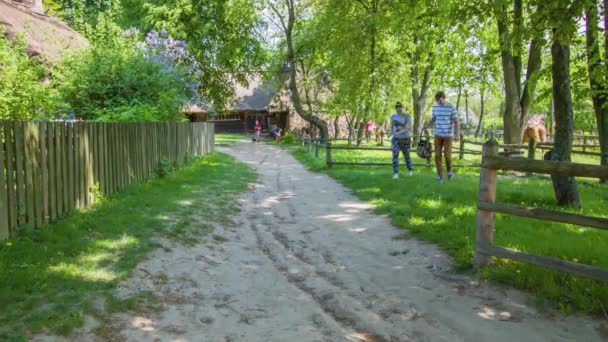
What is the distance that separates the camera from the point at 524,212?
4855 mm

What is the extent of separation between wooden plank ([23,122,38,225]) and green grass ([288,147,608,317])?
198 inches

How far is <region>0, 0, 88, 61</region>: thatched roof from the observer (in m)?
15.0

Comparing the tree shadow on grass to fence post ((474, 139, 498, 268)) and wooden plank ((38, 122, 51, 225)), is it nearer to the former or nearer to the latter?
fence post ((474, 139, 498, 268))

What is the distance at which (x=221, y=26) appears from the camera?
26.5 m

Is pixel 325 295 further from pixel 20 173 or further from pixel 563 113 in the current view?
pixel 563 113

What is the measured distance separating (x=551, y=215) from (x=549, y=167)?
0.47 meters

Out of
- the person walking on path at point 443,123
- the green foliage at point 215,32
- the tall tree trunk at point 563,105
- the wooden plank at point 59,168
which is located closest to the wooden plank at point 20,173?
the wooden plank at point 59,168

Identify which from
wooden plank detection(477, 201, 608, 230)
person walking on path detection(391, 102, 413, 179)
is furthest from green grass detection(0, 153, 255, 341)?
person walking on path detection(391, 102, 413, 179)

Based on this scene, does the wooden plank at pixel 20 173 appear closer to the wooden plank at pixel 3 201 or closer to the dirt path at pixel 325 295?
the wooden plank at pixel 3 201

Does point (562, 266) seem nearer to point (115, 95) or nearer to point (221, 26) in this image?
point (115, 95)

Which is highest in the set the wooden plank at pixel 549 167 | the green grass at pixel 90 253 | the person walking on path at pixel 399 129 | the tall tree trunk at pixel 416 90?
the tall tree trunk at pixel 416 90

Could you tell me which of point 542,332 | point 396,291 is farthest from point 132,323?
point 542,332

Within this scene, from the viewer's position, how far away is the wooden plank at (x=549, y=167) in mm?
4380

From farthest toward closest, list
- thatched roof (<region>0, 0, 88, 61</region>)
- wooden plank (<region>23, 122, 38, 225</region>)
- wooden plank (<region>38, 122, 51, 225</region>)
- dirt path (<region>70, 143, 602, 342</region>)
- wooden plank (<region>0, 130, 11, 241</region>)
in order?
1. thatched roof (<region>0, 0, 88, 61</region>)
2. wooden plank (<region>38, 122, 51, 225</region>)
3. wooden plank (<region>23, 122, 38, 225</region>)
4. wooden plank (<region>0, 130, 11, 241</region>)
5. dirt path (<region>70, 143, 602, 342</region>)
